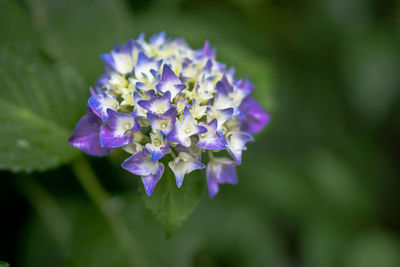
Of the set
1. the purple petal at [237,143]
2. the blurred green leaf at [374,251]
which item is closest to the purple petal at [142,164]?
the purple petal at [237,143]

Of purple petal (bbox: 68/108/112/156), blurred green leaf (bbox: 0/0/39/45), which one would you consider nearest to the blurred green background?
blurred green leaf (bbox: 0/0/39/45)

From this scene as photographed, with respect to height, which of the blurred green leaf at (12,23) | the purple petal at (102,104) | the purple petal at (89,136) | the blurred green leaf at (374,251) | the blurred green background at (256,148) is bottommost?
the blurred green leaf at (374,251)

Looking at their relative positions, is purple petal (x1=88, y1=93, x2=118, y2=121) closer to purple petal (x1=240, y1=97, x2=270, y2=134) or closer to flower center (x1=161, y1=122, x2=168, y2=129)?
flower center (x1=161, y1=122, x2=168, y2=129)

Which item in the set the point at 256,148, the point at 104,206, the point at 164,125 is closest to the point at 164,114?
the point at 164,125

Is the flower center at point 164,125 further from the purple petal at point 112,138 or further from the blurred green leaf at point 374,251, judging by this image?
the blurred green leaf at point 374,251

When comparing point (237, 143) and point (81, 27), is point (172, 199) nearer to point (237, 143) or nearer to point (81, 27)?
point (237, 143)
